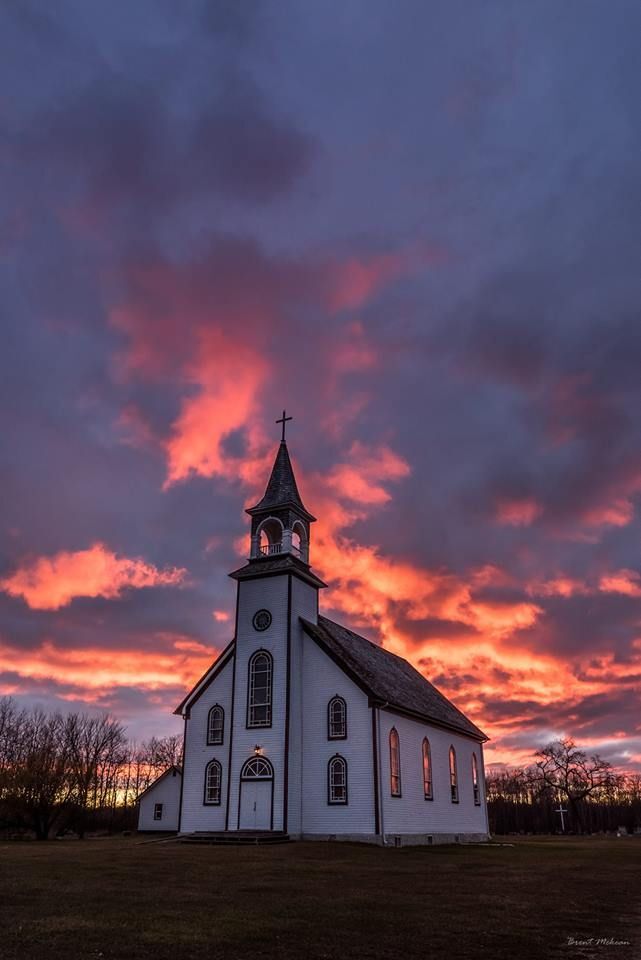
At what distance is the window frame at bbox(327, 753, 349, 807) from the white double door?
2.91 metres

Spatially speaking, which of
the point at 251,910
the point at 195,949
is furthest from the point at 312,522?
the point at 195,949

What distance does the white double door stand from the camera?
119 feet

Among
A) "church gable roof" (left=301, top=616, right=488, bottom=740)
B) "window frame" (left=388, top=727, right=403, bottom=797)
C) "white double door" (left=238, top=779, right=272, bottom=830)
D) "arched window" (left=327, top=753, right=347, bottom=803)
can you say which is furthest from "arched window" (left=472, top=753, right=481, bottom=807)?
"white double door" (left=238, top=779, right=272, bottom=830)

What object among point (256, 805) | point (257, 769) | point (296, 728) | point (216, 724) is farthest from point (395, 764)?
point (216, 724)

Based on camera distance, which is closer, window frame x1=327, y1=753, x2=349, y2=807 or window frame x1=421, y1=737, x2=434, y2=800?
window frame x1=327, y1=753, x2=349, y2=807

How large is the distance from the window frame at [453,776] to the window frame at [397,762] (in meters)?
10.1

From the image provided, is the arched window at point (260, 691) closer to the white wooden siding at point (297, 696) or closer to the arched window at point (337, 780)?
the white wooden siding at point (297, 696)

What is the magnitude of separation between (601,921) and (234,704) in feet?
88.6

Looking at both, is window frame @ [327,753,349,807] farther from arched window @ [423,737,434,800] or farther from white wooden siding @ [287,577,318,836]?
arched window @ [423,737,434,800]

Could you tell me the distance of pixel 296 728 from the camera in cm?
3769

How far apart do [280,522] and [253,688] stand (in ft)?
29.8

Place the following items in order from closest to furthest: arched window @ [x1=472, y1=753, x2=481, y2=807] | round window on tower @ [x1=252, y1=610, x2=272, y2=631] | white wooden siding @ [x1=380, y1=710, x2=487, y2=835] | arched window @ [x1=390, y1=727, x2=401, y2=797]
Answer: white wooden siding @ [x1=380, y1=710, x2=487, y2=835]
arched window @ [x1=390, y1=727, x2=401, y2=797]
round window on tower @ [x1=252, y1=610, x2=272, y2=631]
arched window @ [x1=472, y1=753, x2=481, y2=807]

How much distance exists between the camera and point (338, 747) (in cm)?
3681

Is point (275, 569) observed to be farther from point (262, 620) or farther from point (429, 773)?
point (429, 773)
